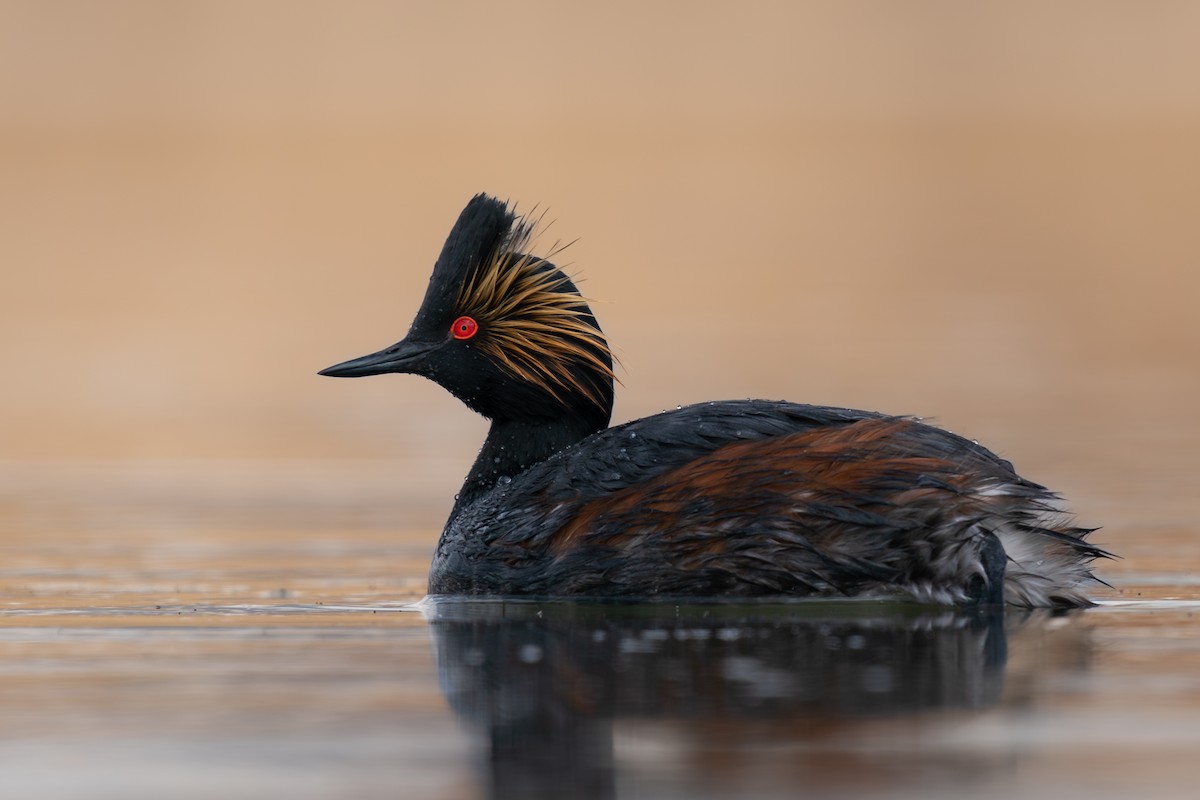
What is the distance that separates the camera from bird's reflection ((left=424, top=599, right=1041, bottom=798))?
5.64 metres

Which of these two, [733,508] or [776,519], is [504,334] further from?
[776,519]

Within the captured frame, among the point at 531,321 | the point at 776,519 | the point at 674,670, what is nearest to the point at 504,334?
the point at 531,321

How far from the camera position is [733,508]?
26.9 feet

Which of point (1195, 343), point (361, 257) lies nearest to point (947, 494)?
point (1195, 343)

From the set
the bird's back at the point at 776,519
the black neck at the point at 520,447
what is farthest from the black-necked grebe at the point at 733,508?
the black neck at the point at 520,447

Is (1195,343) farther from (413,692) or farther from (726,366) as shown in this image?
(413,692)

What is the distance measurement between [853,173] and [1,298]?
1804cm

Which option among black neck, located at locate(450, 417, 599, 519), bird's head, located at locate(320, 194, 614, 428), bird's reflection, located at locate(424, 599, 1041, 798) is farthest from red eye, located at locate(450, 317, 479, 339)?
bird's reflection, located at locate(424, 599, 1041, 798)

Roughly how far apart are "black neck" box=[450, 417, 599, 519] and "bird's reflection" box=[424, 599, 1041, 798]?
1.10 metres

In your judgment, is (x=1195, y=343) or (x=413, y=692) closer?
(x=413, y=692)

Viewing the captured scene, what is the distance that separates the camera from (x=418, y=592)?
902cm

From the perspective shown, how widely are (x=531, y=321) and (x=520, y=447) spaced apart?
53cm

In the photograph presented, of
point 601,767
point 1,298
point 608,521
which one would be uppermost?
point 1,298

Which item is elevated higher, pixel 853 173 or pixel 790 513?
pixel 853 173
